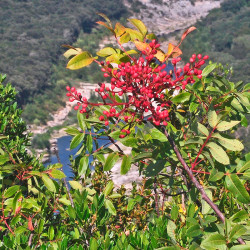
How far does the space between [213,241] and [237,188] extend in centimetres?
23

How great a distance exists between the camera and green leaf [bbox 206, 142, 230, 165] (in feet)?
4.08

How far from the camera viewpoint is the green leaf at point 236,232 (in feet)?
3.76

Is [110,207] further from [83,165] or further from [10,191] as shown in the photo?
[10,191]

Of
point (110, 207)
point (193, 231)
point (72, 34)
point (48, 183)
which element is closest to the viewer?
point (193, 231)

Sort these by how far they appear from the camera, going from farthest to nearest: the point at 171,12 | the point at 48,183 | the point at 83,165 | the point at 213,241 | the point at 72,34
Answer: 1. the point at 171,12
2. the point at 72,34
3. the point at 48,183
4. the point at 83,165
5. the point at 213,241

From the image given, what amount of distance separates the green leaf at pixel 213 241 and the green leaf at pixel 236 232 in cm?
4

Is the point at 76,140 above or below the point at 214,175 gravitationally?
below

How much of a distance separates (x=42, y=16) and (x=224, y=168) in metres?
78.3

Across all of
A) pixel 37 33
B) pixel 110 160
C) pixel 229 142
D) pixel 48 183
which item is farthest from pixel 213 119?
pixel 37 33

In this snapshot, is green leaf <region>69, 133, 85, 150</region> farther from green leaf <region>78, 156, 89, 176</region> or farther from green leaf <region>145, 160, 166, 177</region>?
green leaf <region>145, 160, 166, 177</region>

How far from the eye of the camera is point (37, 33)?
65.8m

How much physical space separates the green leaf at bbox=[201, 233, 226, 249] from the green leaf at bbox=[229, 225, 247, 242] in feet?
0.12

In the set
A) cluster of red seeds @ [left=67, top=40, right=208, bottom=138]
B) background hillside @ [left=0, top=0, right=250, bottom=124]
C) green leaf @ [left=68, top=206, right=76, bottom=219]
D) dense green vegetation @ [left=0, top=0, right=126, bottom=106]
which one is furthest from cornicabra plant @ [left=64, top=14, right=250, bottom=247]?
dense green vegetation @ [left=0, top=0, right=126, bottom=106]

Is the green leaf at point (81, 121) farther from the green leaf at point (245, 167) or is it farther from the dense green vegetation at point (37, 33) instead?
the dense green vegetation at point (37, 33)
